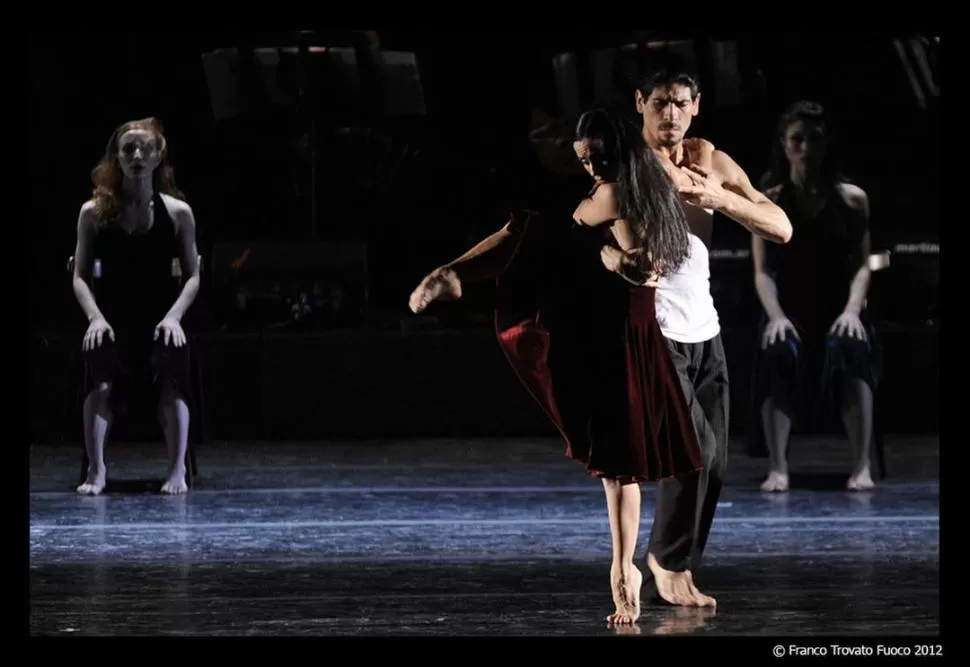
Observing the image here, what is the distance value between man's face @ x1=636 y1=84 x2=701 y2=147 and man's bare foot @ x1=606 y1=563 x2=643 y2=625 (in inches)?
43.4

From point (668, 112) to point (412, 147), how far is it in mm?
6304

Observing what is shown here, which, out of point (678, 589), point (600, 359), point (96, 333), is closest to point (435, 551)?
point (678, 589)

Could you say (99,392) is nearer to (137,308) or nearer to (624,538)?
(137,308)

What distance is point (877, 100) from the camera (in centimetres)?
1074

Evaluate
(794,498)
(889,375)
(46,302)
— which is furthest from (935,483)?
(46,302)

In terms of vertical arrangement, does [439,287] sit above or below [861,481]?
above

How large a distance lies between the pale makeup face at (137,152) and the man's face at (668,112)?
2.94 m

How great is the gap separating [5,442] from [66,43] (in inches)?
243

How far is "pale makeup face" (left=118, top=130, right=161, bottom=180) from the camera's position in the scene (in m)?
7.02

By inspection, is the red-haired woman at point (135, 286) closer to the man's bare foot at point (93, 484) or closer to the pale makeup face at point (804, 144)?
the man's bare foot at point (93, 484)

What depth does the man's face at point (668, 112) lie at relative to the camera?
4590mm

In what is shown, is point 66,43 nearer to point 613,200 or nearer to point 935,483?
point 935,483

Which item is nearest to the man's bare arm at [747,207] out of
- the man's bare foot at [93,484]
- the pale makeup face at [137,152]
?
the pale makeup face at [137,152]

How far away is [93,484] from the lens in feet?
24.2
